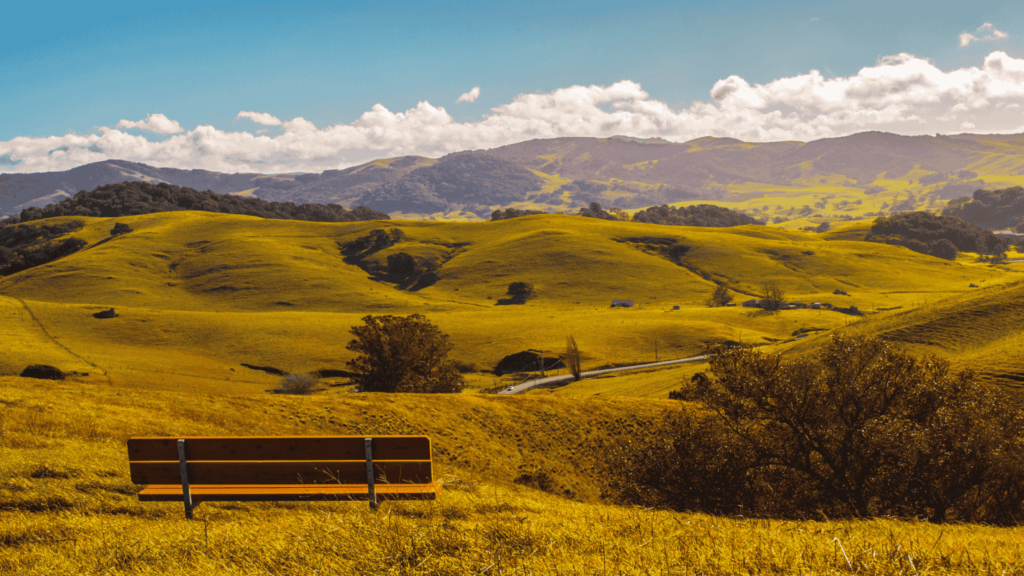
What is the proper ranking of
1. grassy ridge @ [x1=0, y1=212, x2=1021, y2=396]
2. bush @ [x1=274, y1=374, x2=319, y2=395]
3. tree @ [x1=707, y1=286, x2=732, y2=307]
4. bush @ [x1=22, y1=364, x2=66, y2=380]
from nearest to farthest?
bush @ [x1=22, y1=364, x2=66, y2=380] < bush @ [x1=274, y1=374, x2=319, y2=395] < grassy ridge @ [x1=0, y1=212, x2=1021, y2=396] < tree @ [x1=707, y1=286, x2=732, y2=307]

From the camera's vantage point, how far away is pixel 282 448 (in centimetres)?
984

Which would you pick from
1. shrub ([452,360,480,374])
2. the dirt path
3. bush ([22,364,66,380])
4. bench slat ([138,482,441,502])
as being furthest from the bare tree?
bench slat ([138,482,441,502])

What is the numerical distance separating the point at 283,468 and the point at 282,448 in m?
0.34

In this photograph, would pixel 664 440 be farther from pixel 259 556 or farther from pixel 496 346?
pixel 496 346

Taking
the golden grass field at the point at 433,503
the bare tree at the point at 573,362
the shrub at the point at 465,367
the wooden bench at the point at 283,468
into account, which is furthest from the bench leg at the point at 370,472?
the shrub at the point at 465,367

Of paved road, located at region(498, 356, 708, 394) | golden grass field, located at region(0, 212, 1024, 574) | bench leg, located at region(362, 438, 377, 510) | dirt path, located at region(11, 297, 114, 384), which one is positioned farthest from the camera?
paved road, located at region(498, 356, 708, 394)

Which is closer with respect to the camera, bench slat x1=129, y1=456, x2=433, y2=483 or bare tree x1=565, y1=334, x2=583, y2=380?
bench slat x1=129, y1=456, x2=433, y2=483

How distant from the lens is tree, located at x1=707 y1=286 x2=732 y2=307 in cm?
16162

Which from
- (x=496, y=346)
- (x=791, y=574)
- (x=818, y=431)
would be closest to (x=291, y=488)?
(x=791, y=574)

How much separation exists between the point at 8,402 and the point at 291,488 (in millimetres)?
17360

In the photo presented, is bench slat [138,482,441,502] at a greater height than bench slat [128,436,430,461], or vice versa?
bench slat [128,436,430,461]

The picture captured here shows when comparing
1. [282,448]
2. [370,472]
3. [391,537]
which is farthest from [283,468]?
[391,537]

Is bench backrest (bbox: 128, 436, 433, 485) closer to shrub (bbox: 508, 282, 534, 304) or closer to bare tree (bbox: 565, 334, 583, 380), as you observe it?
bare tree (bbox: 565, 334, 583, 380)

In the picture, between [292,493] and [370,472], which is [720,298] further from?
[292,493]
